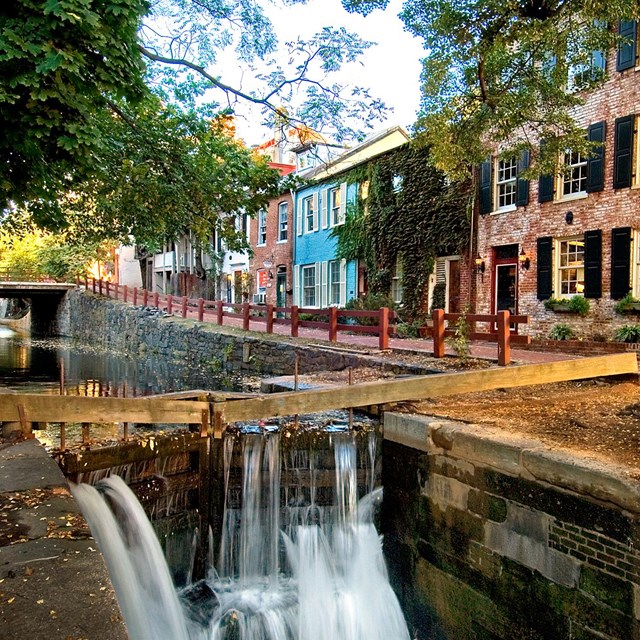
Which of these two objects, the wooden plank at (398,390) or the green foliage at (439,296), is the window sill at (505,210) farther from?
the wooden plank at (398,390)

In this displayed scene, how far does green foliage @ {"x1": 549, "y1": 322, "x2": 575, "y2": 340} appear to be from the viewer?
14.0m

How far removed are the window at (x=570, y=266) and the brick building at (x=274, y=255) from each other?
15386 millimetres

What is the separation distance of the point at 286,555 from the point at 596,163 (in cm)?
1249

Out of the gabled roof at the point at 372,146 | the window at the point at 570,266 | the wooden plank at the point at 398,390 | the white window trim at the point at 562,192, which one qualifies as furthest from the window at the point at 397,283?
the wooden plank at the point at 398,390

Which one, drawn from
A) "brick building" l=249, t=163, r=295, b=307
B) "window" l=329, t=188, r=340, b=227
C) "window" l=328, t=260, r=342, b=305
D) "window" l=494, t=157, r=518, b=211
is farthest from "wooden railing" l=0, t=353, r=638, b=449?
"brick building" l=249, t=163, r=295, b=307

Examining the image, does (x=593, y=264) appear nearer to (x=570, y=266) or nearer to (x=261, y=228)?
(x=570, y=266)

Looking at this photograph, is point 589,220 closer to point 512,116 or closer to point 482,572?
point 512,116

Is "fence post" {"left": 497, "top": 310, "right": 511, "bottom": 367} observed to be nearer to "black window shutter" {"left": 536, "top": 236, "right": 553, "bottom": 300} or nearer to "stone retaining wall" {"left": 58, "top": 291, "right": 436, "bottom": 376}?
"stone retaining wall" {"left": 58, "top": 291, "right": 436, "bottom": 376}

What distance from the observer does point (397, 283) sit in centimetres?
2047

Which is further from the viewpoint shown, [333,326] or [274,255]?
[274,255]

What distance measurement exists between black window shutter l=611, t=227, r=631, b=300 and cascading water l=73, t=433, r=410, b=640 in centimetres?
989

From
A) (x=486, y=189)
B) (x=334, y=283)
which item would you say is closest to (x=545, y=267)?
(x=486, y=189)

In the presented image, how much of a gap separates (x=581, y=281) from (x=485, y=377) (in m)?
9.57

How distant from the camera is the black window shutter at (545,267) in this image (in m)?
15.1
